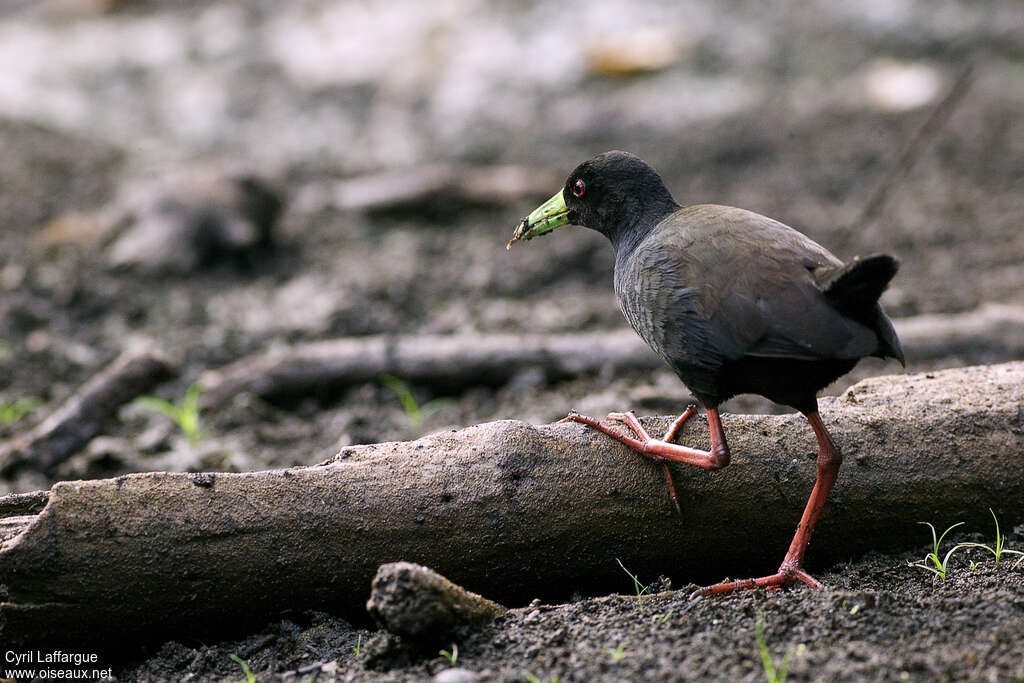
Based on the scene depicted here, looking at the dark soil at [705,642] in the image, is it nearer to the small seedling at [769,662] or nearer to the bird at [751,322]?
the small seedling at [769,662]

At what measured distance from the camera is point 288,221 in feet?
28.9

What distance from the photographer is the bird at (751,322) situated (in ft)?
10.2

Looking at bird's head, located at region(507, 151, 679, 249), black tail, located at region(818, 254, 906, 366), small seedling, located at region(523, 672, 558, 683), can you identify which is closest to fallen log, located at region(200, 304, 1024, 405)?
bird's head, located at region(507, 151, 679, 249)

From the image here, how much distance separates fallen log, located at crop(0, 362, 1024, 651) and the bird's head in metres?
0.94

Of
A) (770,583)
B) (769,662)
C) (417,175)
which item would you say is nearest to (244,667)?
(769,662)

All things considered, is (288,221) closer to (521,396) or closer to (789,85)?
(521,396)

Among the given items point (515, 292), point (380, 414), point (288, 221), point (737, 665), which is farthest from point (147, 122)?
point (737, 665)

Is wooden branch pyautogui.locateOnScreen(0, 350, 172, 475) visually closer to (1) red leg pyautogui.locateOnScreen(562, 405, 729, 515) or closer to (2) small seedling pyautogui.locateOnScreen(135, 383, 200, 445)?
(2) small seedling pyautogui.locateOnScreen(135, 383, 200, 445)

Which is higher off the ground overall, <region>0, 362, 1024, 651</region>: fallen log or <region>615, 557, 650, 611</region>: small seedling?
<region>0, 362, 1024, 651</region>: fallen log

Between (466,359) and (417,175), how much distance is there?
11.1 ft

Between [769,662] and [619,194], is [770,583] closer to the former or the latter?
[769,662]

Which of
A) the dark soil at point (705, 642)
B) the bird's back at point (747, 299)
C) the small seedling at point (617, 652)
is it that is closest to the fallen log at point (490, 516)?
the dark soil at point (705, 642)

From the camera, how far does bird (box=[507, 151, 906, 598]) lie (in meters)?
3.11

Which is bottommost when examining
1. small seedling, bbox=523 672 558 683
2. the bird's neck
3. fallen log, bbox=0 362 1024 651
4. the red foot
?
small seedling, bbox=523 672 558 683
